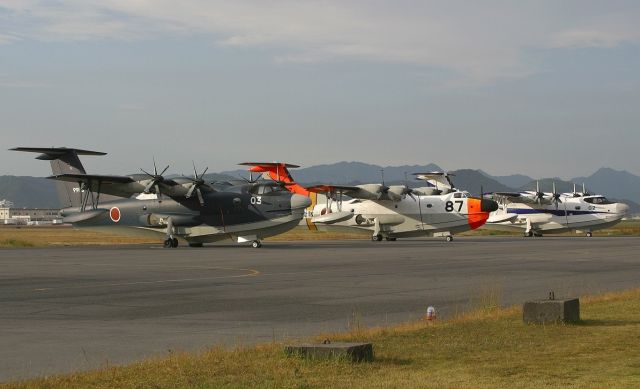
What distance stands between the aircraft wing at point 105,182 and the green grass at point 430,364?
125ft

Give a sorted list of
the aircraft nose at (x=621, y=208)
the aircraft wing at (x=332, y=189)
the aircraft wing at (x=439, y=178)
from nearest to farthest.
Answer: the aircraft wing at (x=332, y=189) < the aircraft nose at (x=621, y=208) < the aircraft wing at (x=439, y=178)

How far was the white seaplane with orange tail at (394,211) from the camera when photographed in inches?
2584

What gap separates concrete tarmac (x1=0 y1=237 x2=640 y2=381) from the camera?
501 inches

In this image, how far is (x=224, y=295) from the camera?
20375mm

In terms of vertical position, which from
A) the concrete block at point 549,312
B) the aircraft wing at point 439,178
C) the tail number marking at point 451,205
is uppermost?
the aircraft wing at point 439,178

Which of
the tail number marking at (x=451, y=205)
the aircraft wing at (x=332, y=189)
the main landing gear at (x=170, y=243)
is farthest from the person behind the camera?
the tail number marking at (x=451, y=205)

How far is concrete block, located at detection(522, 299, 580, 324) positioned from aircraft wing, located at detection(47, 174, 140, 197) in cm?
3802

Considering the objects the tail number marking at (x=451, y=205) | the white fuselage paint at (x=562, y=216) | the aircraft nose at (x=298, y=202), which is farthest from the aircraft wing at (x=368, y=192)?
the white fuselage paint at (x=562, y=216)

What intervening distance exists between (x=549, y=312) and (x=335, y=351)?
505cm

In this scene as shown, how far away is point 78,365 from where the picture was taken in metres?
10.5

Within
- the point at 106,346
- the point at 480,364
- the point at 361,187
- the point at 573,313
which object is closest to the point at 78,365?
the point at 106,346

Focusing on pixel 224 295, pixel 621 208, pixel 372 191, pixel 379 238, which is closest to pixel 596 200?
pixel 621 208

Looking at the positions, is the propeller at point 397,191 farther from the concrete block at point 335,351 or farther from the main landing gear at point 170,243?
the concrete block at point 335,351

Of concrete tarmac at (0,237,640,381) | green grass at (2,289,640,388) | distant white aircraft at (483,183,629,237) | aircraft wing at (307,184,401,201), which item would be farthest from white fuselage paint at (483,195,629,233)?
green grass at (2,289,640,388)
